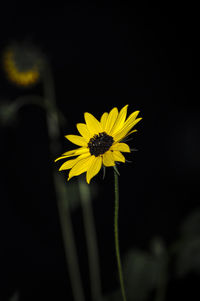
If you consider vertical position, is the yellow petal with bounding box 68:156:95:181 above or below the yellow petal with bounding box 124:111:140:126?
below

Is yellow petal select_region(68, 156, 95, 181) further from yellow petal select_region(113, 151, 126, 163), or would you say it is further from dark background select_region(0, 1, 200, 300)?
dark background select_region(0, 1, 200, 300)

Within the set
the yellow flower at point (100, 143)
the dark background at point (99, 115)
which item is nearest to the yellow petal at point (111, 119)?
the yellow flower at point (100, 143)
